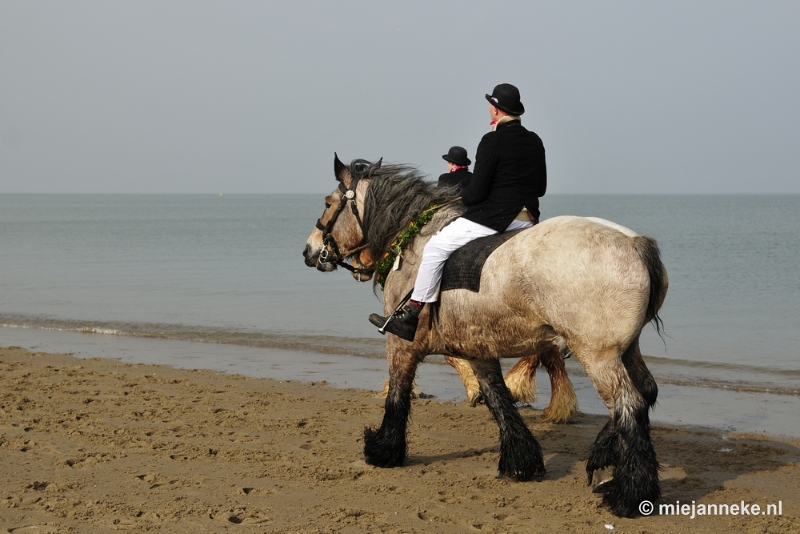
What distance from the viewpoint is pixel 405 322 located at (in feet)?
19.8

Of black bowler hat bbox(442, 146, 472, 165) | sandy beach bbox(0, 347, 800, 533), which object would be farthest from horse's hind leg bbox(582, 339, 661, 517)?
black bowler hat bbox(442, 146, 472, 165)

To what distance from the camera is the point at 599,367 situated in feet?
16.5

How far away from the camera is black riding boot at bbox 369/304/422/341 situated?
6.00m

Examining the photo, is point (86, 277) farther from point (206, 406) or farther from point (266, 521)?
point (266, 521)

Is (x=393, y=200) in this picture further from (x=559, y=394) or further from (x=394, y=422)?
(x=559, y=394)

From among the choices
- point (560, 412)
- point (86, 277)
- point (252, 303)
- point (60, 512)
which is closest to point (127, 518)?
point (60, 512)

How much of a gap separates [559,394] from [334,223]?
3017 millimetres

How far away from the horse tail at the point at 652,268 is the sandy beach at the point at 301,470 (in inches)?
54.7

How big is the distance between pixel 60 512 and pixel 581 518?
3.36 metres

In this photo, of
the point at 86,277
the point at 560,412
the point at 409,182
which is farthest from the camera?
the point at 86,277

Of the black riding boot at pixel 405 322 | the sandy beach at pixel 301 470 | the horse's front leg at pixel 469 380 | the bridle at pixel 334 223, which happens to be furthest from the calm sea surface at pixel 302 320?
the black riding boot at pixel 405 322

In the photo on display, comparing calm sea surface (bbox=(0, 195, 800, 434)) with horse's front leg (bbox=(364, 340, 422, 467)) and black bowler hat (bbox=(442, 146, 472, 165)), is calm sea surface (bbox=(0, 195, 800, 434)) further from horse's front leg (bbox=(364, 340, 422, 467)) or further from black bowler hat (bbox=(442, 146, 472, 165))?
horse's front leg (bbox=(364, 340, 422, 467))

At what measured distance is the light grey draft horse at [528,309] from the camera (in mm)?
5004

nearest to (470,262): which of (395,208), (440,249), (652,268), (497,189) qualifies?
(440,249)
